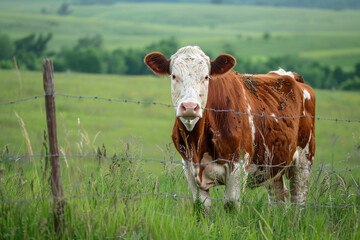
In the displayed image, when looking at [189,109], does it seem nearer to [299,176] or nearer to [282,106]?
[282,106]

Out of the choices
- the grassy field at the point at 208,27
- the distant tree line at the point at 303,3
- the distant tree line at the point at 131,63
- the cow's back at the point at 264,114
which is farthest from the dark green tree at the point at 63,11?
the cow's back at the point at 264,114

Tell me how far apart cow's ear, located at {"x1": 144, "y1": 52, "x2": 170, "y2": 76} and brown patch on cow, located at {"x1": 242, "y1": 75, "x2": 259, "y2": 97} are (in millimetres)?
1257

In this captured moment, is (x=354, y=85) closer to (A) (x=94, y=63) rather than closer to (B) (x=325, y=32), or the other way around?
(A) (x=94, y=63)

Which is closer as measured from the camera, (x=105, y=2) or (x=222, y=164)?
(x=222, y=164)

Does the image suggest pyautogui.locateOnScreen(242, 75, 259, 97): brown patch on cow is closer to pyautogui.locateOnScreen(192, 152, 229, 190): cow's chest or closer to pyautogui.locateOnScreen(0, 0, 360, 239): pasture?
pyautogui.locateOnScreen(0, 0, 360, 239): pasture

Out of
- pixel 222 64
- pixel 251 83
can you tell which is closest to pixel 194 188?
pixel 222 64

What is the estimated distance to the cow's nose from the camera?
4.55 metres

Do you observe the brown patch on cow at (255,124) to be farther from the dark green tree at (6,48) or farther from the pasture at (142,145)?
the dark green tree at (6,48)

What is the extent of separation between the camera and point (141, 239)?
393 cm

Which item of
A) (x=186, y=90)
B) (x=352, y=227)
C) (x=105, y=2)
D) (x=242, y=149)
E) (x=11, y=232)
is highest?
(x=105, y=2)

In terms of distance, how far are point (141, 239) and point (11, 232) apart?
110 cm

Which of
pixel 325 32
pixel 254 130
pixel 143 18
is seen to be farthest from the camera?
pixel 143 18

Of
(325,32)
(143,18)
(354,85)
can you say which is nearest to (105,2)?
(143,18)

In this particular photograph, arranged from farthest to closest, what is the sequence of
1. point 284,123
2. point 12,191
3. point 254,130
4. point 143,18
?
point 143,18 < point 284,123 < point 254,130 < point 12,191
